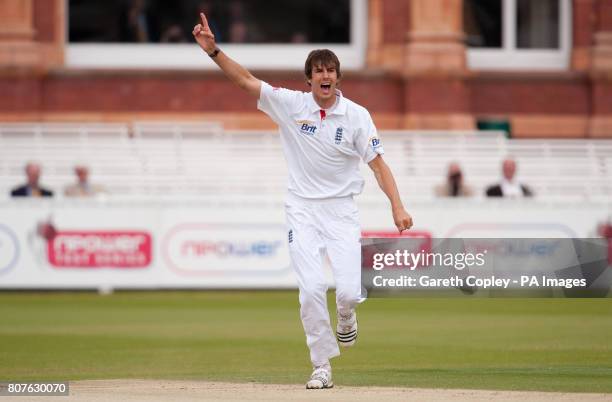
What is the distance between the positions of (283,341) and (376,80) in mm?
14329

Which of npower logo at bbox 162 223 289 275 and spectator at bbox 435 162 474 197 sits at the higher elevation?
spectator at bbox 435 162 474 197

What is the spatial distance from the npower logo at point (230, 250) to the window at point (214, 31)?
859 centimetres

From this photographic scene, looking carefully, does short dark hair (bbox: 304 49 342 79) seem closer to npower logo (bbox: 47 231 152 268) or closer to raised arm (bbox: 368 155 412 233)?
raised arm (bbox: 368 155 412 233)

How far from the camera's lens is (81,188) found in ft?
73.3

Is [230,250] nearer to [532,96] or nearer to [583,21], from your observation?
[532,96]

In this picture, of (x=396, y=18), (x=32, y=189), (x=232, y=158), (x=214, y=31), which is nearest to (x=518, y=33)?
(x=396, y=18)

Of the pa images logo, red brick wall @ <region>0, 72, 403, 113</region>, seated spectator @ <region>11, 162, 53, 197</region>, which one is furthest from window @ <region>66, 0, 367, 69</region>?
the pa images logo

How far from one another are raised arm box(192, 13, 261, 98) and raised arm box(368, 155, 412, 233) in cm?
90

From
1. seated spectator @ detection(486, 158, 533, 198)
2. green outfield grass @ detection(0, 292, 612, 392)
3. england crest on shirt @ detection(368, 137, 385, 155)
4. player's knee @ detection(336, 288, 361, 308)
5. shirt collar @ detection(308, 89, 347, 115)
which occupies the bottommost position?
green outfield grass @ detection(0, 292, 612, 392)

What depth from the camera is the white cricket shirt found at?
10.6 m

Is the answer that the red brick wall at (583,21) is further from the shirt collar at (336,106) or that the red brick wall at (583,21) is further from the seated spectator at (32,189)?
the shirt collar at (336,106)

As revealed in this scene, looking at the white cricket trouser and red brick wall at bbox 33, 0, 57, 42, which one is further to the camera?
red brick wall at bbox 33, 0, 57, 42

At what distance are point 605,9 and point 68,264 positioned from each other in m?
12.6

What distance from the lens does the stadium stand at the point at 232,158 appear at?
24312 millimetres
